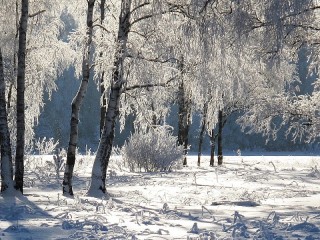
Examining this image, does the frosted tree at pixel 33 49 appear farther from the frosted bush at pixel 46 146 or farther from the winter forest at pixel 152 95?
the frosted bush at pixel 46 146

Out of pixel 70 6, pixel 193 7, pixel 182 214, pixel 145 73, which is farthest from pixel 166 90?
pixel 70 6

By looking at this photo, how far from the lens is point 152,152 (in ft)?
53.4

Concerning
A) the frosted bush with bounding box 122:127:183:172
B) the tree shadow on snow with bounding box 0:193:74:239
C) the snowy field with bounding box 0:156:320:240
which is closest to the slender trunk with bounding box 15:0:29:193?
the snowy field with bounding box 0:156:320:240

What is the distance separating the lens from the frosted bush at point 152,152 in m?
16.3

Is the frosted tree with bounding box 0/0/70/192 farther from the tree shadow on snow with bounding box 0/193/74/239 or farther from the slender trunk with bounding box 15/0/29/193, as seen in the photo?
the tree shadow on snow with bounding box 0/193/74/239

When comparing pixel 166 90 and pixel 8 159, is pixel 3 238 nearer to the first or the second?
pixel 8 159

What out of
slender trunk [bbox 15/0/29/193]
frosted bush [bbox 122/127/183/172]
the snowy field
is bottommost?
the snowy field

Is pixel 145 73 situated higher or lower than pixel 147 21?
lower

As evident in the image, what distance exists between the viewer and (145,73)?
9.16m

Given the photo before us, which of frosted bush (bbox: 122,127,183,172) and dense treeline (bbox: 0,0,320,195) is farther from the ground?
dense treeline (bbox: 0,0,320,195)

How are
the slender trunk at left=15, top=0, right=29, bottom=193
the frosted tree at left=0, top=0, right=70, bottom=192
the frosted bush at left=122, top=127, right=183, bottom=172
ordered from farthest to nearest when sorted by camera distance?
the frosted bush at left=122, top=127, right=183, bottom=172 → the frosted tree at left=0, top=0, right=70, bottom=192 → the slender trunk at left=15, top=0, right=29, bottom=193

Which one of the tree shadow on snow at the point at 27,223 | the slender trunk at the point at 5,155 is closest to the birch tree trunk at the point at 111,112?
the slender trunk at the point at 5,155

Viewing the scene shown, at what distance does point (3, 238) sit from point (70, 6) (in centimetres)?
1085

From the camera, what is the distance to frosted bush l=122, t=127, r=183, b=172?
16.3m
